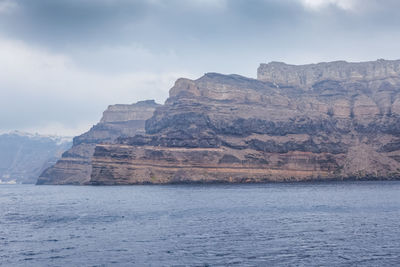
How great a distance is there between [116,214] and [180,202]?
29865mm

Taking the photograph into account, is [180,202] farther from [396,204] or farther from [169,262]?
[169,262]

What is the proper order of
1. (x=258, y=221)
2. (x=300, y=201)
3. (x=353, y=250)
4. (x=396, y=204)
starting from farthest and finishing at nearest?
(x=300, y=201) → (x=396, y=204) → (x=258, y=221) → (x=353, y=250)

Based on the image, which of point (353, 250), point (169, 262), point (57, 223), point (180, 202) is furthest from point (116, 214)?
point (353, 250)

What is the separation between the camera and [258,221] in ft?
294

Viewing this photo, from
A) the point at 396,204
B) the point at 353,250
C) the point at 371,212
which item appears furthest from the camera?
the point at 396,204

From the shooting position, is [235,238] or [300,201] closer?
[235,238]

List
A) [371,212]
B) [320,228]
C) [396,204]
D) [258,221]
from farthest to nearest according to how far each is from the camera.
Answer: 1. [396,204]
2. [371,212]
3. [258,221]
4. [320,228]

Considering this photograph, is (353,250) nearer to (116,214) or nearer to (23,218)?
→ (116,214)

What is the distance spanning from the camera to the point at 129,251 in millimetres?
62688

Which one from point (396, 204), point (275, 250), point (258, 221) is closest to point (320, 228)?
point (258, 221)

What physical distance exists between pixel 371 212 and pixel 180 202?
171 feet

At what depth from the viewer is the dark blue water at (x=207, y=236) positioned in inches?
2279

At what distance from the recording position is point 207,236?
241ft

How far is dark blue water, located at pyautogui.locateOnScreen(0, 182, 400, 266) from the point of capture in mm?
57875
